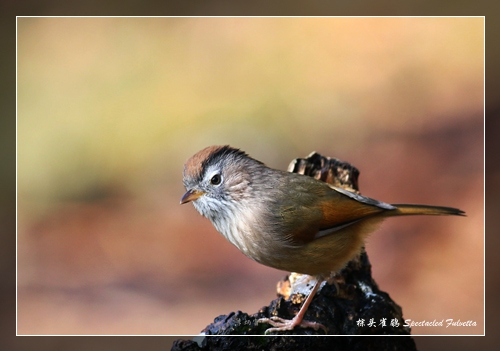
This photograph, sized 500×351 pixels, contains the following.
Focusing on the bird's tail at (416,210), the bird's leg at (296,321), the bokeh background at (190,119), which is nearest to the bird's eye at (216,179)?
the bokeh background at (190,119)

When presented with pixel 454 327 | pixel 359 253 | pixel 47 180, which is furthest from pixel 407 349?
pixel 47 180

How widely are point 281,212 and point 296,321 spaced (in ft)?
2.51

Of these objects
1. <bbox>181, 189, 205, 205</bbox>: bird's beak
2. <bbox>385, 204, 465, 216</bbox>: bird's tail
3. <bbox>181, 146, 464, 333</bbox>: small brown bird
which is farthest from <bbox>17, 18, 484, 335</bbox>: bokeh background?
<bbox>181, 189, 205, 205</bbox>: bird's beak

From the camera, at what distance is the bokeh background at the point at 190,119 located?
3902 mm

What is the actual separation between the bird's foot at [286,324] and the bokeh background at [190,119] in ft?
1.99

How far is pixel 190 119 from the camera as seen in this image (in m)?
3.96

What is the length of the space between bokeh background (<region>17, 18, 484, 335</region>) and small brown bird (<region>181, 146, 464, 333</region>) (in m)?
0.39

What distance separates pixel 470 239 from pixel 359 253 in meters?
0.86

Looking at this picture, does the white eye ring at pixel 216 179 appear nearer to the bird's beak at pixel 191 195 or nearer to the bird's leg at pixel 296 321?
the bird's beak at pixel 191 195

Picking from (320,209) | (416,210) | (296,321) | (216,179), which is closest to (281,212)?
(320,209)

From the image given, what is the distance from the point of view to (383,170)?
412 cm

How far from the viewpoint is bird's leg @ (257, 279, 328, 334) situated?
3605 millimetres

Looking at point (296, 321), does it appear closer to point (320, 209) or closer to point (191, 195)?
point (320, 209)

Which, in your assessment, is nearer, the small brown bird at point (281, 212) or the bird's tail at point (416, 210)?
the small brown bird at point (281, 212)
